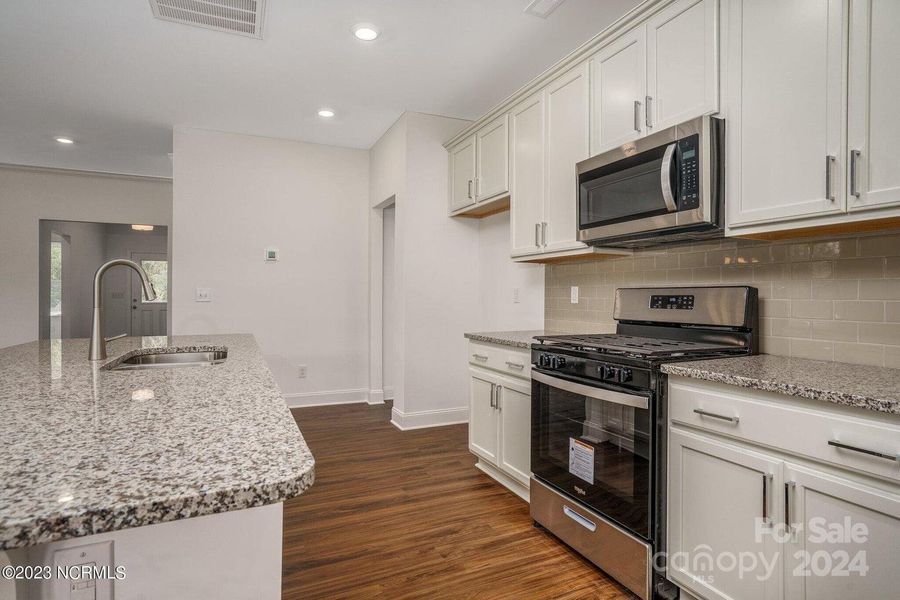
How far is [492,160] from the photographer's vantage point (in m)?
3.48

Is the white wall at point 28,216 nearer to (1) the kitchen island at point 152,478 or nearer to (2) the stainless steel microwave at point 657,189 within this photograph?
(1) the kitchen island at point 152,478

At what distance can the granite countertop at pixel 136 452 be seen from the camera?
0.57m

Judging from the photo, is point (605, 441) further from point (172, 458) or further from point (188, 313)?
point (188, 313)

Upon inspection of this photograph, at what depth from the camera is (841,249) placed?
1.78 meters

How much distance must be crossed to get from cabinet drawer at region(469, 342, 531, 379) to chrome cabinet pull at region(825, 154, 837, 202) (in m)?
1.40

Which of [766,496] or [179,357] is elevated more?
[179,357]

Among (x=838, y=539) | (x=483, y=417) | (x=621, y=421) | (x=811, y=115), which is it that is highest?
(x=811, y=115)

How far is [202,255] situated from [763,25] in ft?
14.4

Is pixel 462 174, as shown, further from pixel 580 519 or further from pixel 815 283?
pixel 580 519

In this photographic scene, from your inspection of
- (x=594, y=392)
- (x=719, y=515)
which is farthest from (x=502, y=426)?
(x=719, y=515)

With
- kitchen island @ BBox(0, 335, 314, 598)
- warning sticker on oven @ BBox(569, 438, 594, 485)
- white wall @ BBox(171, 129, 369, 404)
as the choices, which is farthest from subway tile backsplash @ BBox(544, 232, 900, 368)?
white wall @ BBox(171, 129, 369, 404)

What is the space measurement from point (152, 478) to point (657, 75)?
228 cm

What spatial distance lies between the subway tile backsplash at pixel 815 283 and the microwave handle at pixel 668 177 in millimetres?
375

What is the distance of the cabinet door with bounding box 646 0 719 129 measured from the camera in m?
1.90
